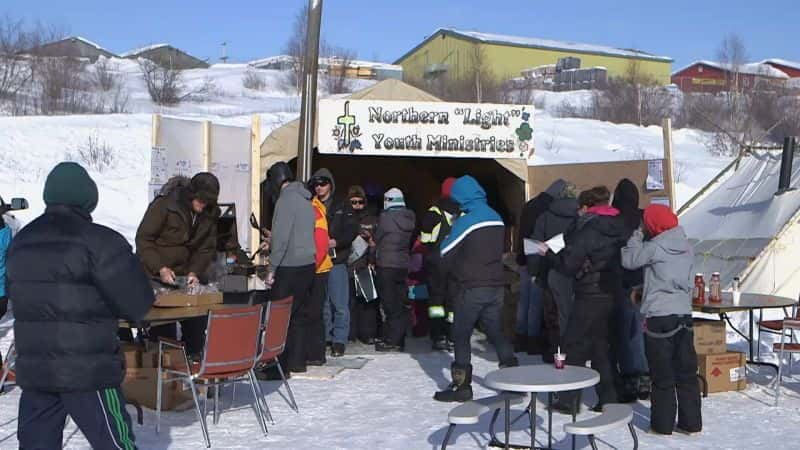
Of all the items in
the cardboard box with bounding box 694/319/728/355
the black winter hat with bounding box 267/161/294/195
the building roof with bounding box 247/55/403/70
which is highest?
the building roof with bounding box 247/55/403/70

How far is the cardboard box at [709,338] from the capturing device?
7266 millimetres

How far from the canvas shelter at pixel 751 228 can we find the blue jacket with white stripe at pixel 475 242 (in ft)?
17.0

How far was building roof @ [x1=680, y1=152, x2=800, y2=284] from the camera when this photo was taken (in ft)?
36.2

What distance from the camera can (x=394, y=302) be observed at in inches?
358

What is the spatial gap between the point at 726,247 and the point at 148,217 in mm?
7298

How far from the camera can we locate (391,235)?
29.6 ft

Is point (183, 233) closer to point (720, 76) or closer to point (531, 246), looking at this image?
point (531, 246)

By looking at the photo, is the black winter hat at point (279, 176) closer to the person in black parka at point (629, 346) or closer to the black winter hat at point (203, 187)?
the black winter hat at point (203, 187)

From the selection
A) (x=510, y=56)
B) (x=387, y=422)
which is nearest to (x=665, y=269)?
(x=387, y=422)

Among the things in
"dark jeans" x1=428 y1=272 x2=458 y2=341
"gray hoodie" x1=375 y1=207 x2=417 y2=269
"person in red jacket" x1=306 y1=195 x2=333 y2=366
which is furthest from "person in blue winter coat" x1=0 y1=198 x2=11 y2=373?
"dark jeans" x1=428 y1=272 x2=458 y2=341

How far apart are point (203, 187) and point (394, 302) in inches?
112

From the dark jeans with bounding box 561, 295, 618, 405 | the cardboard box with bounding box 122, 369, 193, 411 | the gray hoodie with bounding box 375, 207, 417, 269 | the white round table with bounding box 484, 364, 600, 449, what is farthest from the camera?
the gray hoodie with bounding box 375, 207, 417, 269

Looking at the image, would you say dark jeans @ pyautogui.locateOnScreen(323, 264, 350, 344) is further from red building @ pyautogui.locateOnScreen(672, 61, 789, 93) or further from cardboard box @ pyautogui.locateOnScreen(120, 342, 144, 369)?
red building @ pyautogui.locateOnScreen(672, 61, 789, 93)

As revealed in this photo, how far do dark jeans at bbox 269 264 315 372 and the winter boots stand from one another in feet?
4.57
